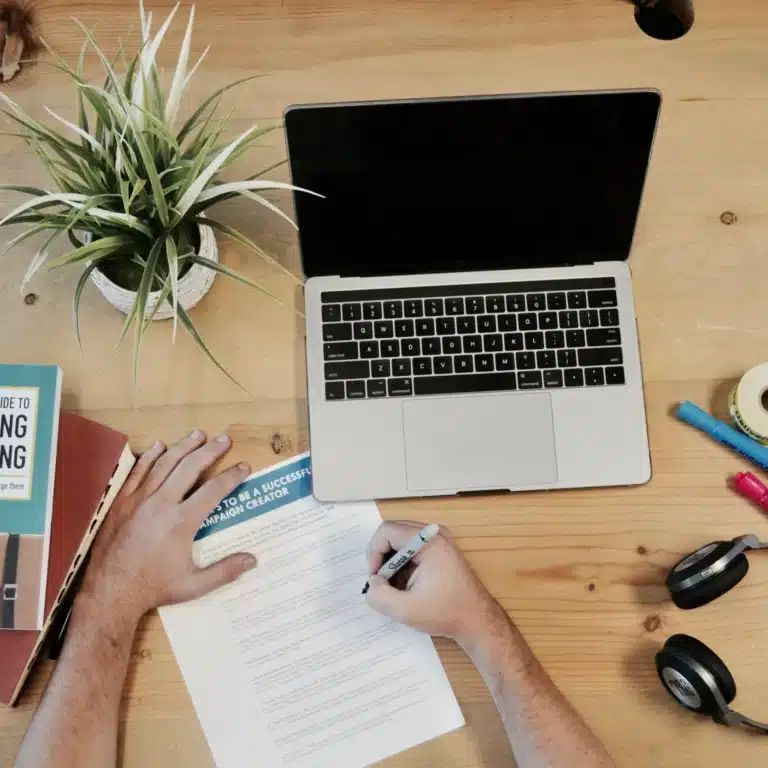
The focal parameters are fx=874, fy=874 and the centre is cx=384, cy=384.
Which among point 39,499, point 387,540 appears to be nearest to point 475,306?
point 387,540

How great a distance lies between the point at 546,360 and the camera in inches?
35.1

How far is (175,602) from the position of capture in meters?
0.85

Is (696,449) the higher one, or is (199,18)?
(199,18)

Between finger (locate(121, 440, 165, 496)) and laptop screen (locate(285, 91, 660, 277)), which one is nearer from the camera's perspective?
laptop screen (locate(285, 91, 660, 277))

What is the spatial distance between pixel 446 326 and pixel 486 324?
0.04m

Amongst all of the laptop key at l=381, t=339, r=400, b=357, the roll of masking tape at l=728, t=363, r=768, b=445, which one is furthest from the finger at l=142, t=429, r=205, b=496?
the roll of masking tape at l=728, t=363, r=768, b=445

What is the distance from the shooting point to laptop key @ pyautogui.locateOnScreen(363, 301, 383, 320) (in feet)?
2.93

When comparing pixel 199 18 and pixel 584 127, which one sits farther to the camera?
pixel 199 18

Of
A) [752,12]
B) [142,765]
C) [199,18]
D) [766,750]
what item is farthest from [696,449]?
[199,18]

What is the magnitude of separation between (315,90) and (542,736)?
28.3 inches

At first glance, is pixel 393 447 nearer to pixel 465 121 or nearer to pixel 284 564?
pixel 284 564

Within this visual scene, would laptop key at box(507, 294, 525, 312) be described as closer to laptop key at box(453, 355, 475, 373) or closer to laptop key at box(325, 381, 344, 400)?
laptop key at box(453, 355, 475, 373)

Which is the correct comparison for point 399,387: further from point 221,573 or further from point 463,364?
point 221,573

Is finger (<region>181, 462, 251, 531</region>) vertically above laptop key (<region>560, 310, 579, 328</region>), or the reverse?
laptop key (<region>560, 310, 579, 328</region>)
